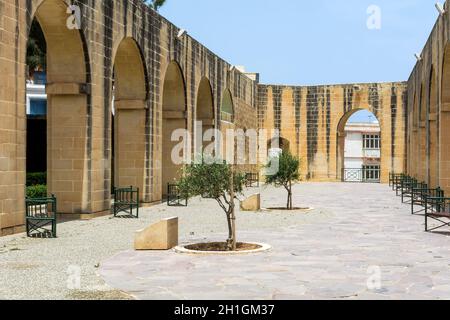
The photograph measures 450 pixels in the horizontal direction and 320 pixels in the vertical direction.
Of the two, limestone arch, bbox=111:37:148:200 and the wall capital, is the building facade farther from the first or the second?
the wall capital

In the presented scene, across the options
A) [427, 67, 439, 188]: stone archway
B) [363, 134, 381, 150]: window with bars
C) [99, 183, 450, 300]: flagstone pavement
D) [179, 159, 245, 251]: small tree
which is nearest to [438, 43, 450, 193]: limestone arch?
[427, 67, 439, 188]: stone archway

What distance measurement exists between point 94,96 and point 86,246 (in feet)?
18.4

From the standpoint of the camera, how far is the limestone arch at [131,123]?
18547 millimetres

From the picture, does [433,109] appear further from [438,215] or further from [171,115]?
[438,215]

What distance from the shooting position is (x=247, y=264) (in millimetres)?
8258

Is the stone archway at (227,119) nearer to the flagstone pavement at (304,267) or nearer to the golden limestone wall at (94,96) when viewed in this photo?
the golden limestone wall at (94,96)

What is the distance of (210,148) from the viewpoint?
26438 mm

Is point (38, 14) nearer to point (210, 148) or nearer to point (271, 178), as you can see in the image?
point (271, 178)

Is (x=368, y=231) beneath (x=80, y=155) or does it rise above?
beneath

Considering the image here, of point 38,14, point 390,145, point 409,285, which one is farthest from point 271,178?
point 390,145

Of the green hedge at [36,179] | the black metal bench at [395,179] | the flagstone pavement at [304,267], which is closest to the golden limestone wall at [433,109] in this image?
the black metal bench at [395,179]

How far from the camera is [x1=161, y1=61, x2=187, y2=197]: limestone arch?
2234cm

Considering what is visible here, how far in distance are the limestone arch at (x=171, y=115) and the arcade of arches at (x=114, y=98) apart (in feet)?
0.11
